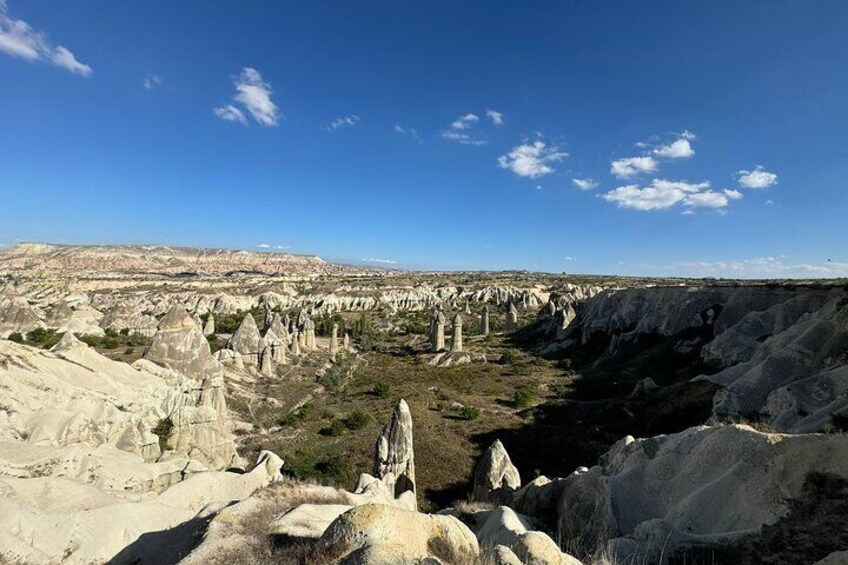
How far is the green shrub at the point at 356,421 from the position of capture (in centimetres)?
2821

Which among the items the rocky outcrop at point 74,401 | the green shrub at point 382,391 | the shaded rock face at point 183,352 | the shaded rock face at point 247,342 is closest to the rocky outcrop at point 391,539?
the rocky outcrop at point 74,401

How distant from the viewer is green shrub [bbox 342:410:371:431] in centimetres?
2821

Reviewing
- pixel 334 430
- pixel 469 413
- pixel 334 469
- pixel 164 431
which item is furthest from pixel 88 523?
pixel 469 413

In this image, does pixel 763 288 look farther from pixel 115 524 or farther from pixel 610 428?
→ pixel 115 524

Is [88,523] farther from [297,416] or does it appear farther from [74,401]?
[297,416]

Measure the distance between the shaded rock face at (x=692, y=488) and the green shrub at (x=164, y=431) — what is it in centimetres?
1531

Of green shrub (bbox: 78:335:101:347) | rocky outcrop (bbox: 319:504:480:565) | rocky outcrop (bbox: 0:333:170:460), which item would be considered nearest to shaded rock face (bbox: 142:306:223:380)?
rocky outcrop (bbox: 0:333:170:460)

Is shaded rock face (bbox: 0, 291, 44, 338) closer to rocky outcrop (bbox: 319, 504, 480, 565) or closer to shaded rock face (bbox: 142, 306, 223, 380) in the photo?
shaded rock face (bbox: 142, 306, 223, 380)

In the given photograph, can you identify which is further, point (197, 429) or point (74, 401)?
point (197, 429)

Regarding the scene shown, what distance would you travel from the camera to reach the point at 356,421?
28.6 metres

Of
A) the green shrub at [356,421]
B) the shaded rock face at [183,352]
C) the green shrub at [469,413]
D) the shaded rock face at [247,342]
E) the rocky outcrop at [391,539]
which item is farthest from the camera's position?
the shaded rock face at [247,342]

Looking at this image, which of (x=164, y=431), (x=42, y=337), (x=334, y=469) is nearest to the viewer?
(x=164, y=431)

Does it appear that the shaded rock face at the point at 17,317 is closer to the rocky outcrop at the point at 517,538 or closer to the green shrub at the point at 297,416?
the green shrub at the point at 297,416

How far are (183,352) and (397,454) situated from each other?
16027 mm
